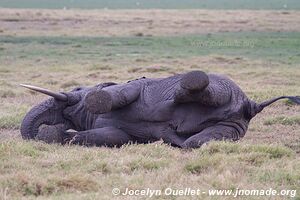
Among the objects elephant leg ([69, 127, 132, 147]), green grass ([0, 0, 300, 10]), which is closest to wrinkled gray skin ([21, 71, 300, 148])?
elephant leg ([69, 127, 132, 147])

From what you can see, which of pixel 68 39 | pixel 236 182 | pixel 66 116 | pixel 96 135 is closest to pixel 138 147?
pixel 96 135

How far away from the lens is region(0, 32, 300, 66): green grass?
62.2 ft

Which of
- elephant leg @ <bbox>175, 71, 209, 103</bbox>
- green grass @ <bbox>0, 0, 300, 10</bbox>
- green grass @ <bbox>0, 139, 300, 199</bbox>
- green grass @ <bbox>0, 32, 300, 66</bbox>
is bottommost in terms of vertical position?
green grass @ <bbox>0, 0, 300, 10</bbox>

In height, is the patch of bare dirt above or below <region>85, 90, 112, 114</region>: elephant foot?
below

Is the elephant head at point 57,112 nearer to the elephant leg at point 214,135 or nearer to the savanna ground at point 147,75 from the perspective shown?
A: the savanna ground at point 147,75

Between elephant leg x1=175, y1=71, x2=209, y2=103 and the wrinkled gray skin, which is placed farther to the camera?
the wrinkled gray skin

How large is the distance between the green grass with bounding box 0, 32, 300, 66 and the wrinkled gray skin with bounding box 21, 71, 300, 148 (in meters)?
10.5

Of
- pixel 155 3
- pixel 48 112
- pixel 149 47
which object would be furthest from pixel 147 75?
pixel 155 3

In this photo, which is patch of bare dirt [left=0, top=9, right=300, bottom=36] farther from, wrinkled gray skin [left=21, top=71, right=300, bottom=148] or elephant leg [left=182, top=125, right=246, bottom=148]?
elephant leg [left=182, top=125, right=246, bottom=148]

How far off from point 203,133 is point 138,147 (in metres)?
0.61

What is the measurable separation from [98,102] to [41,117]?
30.1 inches

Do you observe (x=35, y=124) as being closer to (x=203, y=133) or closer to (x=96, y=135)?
(x=96, y=135)

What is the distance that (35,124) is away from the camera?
7.05m

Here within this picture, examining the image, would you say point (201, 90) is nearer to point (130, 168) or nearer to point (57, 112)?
point (130, 168)
